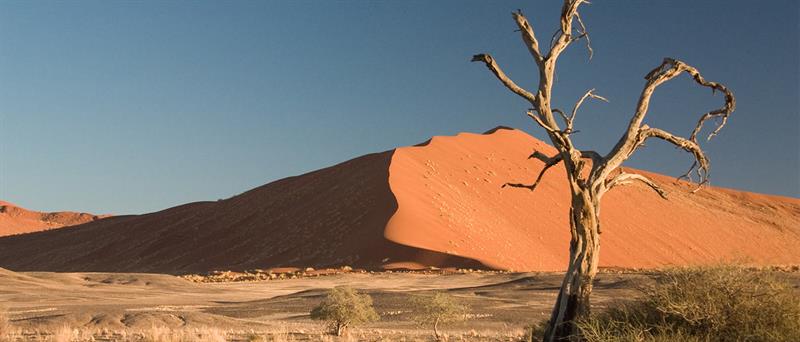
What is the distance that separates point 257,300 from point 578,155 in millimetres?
25876

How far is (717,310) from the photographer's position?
1038 cm

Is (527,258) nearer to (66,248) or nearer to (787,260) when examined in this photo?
(787,260)

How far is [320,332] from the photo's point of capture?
74.1 ft

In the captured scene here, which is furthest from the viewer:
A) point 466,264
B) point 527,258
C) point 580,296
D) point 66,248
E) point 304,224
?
point 66,248

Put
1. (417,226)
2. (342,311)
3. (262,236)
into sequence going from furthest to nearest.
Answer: (262,236) → (417,226) → (342,311)

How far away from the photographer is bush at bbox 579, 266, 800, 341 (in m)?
10.2

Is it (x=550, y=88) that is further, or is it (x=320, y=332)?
(x=320, y=332)

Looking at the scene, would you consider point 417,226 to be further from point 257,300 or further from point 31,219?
point 31,219

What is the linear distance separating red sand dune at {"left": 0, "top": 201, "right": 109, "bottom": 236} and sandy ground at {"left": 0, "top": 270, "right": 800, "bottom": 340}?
346 ft

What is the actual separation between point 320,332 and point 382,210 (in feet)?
132

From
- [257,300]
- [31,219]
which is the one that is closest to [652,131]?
[257,300]

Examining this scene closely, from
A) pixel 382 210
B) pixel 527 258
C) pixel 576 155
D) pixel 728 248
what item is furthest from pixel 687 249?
pixel 576 155

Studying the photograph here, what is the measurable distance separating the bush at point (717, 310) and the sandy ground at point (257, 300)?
3904mm

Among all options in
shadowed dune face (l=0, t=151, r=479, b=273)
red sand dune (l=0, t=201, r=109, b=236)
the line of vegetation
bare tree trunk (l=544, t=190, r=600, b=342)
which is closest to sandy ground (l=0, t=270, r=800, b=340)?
bare tree trunk (l=544, t=190, r=600, b=342)
